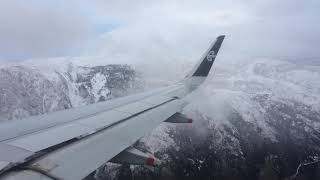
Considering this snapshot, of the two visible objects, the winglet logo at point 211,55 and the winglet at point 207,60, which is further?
the winglet logo at point 211,55

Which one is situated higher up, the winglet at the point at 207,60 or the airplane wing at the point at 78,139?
the winglet at the point at 207,60

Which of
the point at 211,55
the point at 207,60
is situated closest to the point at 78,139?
the point at 211,55

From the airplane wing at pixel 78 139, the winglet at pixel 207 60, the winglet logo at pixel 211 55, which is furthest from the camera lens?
the winglet logo at pixel 211 55

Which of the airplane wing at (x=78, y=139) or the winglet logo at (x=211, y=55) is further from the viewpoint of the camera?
the winglet logo at (x=211, y=55)

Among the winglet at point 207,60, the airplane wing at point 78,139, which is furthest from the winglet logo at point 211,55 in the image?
the airplane wing at point 78,139

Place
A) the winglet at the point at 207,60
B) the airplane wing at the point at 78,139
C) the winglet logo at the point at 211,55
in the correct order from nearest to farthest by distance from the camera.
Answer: the airplane wing at the point at 78,139, the winglet at the point at 207,60, the winglet logo at the point at 211,55

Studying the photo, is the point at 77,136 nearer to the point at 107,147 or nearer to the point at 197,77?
the point at 107,147

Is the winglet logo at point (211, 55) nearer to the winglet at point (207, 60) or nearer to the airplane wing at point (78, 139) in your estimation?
the winglet at point (207, 60)
